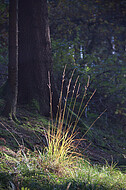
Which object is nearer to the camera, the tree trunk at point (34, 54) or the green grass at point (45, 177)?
the green grass at point (45, 177)

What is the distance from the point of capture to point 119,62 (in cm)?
1027

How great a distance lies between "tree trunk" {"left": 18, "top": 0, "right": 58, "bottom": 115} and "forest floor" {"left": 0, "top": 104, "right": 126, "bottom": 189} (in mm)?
510

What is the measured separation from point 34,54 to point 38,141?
284cm

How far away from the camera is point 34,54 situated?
23.3 ft

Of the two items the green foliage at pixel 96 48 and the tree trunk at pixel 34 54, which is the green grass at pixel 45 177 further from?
the green foliage at pixel 96 48

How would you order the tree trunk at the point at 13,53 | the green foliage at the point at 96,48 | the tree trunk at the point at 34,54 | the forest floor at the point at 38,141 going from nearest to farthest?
the forest floor at the point at 38,141
the tree trunk at the point at 13,53
the tree trunk at the point at 34,54
the green foliage at the point at 96,48

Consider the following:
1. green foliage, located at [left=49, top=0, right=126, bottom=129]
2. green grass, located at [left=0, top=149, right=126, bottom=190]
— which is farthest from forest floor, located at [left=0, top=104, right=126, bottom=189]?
green foliage, located at [left=49, top=0, right=126, bottom=129]

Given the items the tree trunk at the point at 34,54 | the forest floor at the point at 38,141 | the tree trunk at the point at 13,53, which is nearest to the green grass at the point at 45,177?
the forest floor at the point at 38,141

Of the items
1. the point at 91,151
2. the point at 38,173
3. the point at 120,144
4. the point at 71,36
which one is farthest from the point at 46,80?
the point at 71,36

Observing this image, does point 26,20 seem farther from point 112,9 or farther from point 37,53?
point 112,9

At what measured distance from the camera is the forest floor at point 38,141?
4.66 meters

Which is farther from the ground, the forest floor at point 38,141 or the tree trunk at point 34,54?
the tree trunk at point 34,54

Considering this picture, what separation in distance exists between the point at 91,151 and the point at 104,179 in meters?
2.57

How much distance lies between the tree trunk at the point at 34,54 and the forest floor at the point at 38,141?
0.51 metres
